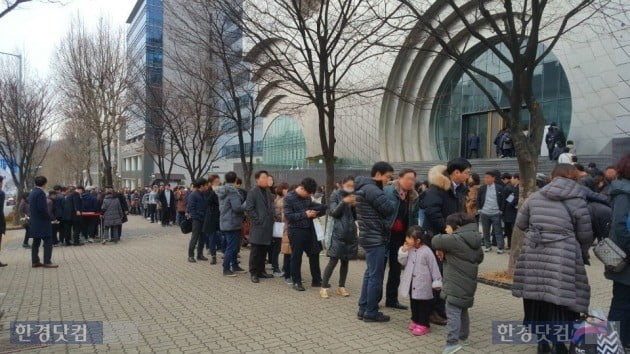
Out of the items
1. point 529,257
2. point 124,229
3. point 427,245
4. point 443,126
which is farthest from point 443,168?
point 443,126

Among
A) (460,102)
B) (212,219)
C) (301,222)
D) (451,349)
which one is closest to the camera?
(451,349)

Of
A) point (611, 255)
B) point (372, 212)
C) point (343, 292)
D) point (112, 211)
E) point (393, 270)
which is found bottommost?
point (343, 292)

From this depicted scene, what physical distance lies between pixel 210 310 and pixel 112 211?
9.48 meters

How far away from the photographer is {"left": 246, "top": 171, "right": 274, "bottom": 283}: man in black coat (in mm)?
7648

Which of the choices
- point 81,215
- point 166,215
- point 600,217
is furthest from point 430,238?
point 166,215

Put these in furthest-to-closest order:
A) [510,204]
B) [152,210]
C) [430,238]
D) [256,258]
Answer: [152,210] < [510,204] < [256,258] < [430,238]

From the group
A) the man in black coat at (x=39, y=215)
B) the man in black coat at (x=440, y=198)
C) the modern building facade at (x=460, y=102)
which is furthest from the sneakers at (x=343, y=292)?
the man in black coat at (x=39, y=215)

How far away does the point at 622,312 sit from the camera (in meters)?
4.11

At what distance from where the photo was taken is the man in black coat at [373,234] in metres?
5.25

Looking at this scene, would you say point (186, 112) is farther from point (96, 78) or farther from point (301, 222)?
point (301, 222)

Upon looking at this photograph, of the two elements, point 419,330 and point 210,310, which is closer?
point 419,330

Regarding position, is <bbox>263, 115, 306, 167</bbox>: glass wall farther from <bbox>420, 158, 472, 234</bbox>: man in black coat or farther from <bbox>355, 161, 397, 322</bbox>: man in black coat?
<bbox>420, 158, 472, 234</bbox>: man in black coat

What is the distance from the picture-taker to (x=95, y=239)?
14539 mm

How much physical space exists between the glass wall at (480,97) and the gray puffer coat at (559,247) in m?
17.7
